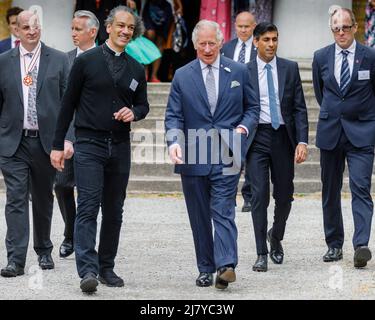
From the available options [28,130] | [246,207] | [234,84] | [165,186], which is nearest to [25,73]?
[28,130]

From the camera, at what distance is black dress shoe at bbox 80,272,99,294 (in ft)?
32.1

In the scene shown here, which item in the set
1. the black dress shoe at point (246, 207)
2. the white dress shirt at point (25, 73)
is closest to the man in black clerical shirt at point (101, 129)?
the white dress shirt at point (25, 73)

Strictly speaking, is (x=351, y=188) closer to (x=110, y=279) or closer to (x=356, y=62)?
(x=356, y=62)

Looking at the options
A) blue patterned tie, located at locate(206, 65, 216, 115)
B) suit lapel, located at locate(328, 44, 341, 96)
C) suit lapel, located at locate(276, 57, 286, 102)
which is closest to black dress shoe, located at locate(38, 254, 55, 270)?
blue patterned tie, located at locate(206, 65, 216, 115)

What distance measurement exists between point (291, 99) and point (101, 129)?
2.12 metres

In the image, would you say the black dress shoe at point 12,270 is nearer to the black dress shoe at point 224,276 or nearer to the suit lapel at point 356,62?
the black dress shoe at point 224,276

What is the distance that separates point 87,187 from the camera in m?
10.0

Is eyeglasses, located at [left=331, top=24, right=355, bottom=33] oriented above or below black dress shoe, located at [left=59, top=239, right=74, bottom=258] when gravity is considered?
above

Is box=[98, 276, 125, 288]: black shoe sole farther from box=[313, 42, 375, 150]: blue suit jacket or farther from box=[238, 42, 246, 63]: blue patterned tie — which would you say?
box=[238, 42, 246, 63]: blue patterned tie

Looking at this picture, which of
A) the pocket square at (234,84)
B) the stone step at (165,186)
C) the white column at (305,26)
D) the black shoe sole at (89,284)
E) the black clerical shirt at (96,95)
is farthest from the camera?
the white column at (305,26)

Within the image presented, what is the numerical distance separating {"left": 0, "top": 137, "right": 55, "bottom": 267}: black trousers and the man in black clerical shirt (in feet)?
2.56

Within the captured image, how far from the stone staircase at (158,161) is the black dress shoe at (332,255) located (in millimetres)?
4529

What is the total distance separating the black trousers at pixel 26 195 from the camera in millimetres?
10836
